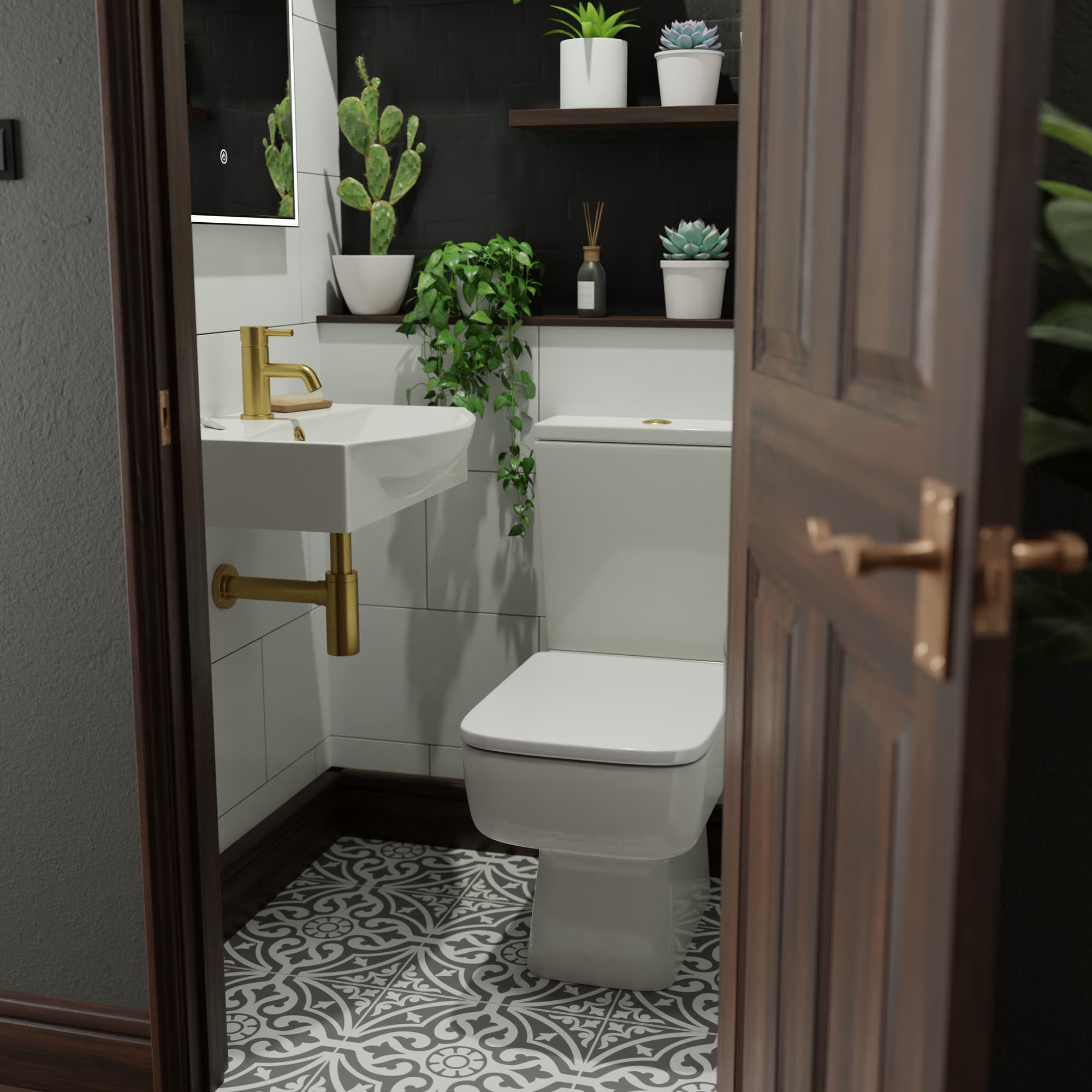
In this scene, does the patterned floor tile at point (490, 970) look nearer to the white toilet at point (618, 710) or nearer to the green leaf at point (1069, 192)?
the white toilet at point (618, 710)

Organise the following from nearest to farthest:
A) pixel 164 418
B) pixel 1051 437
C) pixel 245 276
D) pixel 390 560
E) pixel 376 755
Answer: pixel 1051 437 < pixel 164 418 < pixel 245 276 < pixel 390 560 < pixel 376 755

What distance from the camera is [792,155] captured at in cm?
101

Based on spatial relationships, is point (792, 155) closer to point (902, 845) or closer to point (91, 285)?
point (902, 845)

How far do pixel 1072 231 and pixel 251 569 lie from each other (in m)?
1.87

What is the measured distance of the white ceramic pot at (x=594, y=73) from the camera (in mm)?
2373

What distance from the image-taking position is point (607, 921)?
2141mm

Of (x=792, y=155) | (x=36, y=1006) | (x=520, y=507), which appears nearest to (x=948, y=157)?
(x=792, y=155)

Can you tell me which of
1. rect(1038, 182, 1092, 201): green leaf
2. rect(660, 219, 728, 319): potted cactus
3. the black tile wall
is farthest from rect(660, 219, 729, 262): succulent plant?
rect(1038, 182, 1092, 201): green leaf

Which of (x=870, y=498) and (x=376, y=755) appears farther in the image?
(x=376, y=755)

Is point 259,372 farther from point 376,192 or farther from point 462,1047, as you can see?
point 462,1047

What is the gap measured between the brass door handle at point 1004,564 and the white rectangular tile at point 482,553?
1.99 m

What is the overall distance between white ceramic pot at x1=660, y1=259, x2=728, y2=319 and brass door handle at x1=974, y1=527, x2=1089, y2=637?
6.08ft

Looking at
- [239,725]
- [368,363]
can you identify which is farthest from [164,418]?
[368,363]

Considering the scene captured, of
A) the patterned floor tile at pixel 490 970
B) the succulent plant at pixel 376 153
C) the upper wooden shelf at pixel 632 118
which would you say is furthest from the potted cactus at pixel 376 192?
the patterned floor tile at pixel 490 970
